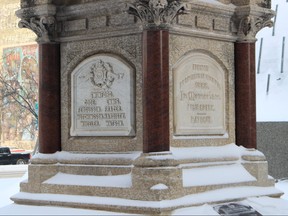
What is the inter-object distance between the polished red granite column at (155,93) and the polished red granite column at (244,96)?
198 cm

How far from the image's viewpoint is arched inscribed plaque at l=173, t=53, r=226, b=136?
403 inches

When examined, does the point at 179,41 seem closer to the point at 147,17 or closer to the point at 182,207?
the point at 147,17

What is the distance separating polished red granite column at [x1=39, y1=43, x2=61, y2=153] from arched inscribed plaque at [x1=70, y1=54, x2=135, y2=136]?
28 centimetres

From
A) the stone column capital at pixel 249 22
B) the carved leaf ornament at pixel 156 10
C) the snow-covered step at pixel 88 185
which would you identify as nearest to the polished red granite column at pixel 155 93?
the carved leaf ornament at pixel 156 10

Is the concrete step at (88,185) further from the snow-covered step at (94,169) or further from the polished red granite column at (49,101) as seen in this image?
the polished red granite column at (49,101)

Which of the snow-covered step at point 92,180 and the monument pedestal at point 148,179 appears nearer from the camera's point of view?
the monument pedestal at point 148,179

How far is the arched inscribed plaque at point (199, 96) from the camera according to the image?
10.2 meters

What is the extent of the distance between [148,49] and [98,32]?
115cm

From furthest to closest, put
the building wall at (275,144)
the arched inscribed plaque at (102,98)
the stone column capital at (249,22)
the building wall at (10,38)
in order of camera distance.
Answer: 1. the building wall at (10,38)
2. the building wall at (275,144)
3. the stone column capital at (249,22)
4. the arched inscribed plaque at (102,98)

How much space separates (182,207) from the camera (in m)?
9.25

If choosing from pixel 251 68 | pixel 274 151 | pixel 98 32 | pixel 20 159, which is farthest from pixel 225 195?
pixel 20 159

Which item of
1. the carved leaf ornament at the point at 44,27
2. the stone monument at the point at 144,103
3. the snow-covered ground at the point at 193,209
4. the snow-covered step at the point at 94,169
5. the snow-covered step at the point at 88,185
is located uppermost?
the carved leaf ornament at the point at 44,27

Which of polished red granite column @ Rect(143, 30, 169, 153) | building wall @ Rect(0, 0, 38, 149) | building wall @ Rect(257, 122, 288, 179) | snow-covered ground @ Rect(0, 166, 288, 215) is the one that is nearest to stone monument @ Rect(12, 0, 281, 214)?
polished red granite column @ Rect(143, 30, 169, 153)

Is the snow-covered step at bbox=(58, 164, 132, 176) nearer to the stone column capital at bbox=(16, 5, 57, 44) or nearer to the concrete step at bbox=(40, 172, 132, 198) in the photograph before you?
the concrete step at bbox=(40, 172, 132, 198)
